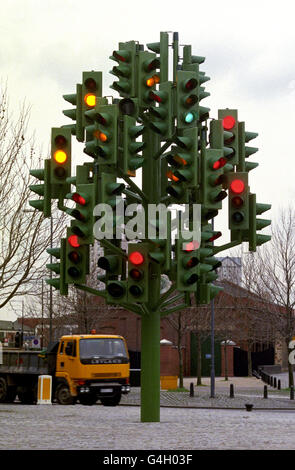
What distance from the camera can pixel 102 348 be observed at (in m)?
27.2

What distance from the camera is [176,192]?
13.1 m

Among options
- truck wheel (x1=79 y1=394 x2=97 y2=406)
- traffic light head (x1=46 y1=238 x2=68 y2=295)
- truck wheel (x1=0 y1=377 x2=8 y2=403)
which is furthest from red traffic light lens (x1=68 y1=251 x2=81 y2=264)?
truck wheel (x1=0 y1=377 x2=8 y2=403)

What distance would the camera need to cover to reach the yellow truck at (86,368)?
87.7 ft

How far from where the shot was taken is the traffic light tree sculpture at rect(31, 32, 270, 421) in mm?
12648

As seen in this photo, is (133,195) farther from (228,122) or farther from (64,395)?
(64,395)

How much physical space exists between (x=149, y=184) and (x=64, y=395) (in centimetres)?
1365

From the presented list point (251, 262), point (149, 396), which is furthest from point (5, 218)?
point (251, 262)

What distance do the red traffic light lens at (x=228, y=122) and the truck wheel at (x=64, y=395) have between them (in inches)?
580

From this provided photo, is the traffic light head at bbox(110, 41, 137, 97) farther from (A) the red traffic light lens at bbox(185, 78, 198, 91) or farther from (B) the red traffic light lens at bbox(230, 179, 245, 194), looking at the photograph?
(B) the red traffic light lens at bbox(230, 179, 245, 194)

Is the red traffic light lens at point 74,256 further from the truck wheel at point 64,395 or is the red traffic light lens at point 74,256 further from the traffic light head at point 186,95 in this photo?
the truck wheel at point 64,395

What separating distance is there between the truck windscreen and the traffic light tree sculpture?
11389mm

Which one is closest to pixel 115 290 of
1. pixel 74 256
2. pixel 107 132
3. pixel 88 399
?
pixel 74 256
